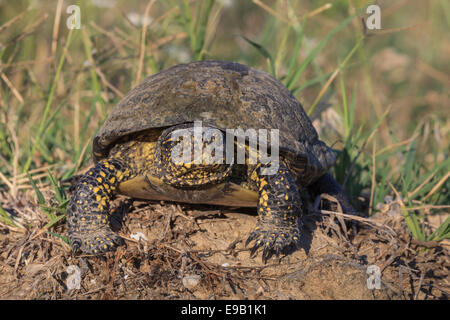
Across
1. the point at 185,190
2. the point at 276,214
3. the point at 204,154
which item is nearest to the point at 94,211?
the point at 185,190

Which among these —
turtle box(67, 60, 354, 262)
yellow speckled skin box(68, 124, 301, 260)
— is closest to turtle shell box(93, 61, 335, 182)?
turtle box(67, 60, 354, 262)

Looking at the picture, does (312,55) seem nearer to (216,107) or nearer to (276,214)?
(216,107)

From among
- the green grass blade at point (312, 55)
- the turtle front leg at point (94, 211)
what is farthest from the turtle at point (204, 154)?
the green grass blade at point (312, 55)

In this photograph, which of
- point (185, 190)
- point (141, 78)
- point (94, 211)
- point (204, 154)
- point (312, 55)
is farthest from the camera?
point (141, 78)

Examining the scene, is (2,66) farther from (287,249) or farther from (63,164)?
(287,249)

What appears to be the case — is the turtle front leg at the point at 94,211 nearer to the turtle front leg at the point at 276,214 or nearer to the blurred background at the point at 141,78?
the blurred background at the point at 141,78

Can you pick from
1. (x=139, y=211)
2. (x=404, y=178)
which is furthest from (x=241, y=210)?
(x=404, y=178)
